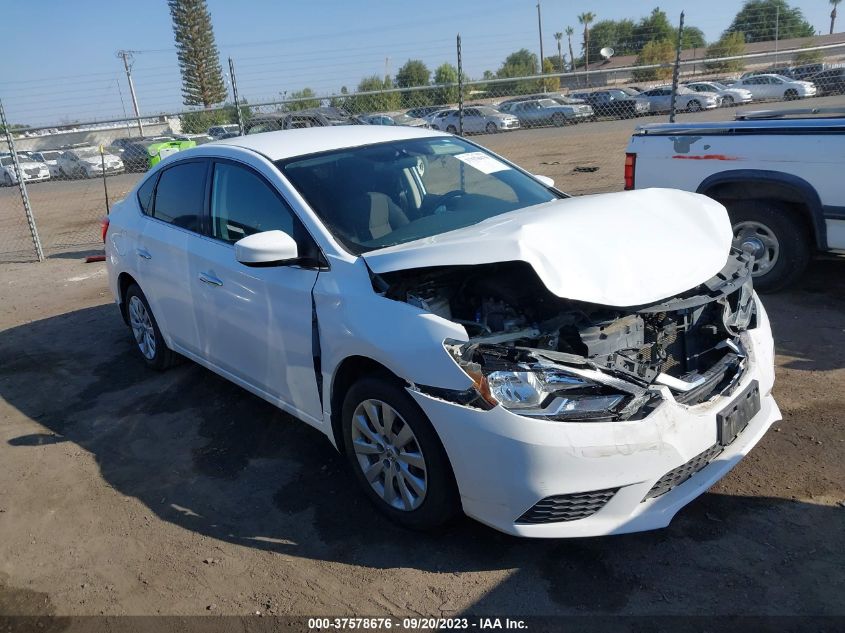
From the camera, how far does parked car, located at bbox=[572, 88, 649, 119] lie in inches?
1077

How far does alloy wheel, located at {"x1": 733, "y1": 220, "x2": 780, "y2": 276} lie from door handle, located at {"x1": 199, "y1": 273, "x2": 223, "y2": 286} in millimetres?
4303

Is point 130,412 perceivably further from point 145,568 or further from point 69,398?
point 145,568

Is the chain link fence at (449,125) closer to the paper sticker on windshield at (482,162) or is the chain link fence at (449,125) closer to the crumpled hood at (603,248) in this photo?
the paper sticker on windshield at (482,162)

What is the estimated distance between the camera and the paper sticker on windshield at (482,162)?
457cm

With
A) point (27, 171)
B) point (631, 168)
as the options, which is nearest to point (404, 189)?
point (631, 168)

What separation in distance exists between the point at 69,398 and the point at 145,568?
2535 mm

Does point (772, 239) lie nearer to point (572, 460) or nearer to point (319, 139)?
point (319, 139)

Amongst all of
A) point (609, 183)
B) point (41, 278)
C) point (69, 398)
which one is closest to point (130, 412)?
point (69, 398)

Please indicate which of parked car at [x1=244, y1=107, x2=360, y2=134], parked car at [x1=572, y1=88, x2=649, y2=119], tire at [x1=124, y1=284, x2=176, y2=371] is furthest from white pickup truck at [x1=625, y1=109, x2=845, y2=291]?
parked car at [x1=572, y1=88, x2=649, y2=119]

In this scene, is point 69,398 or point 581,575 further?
point 69,398

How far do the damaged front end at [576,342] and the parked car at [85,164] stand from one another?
82.6 ft

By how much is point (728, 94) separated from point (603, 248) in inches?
1239

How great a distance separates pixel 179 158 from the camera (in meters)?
4.89

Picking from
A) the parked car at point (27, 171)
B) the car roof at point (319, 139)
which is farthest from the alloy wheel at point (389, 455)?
the parked car at point (27, 171)
